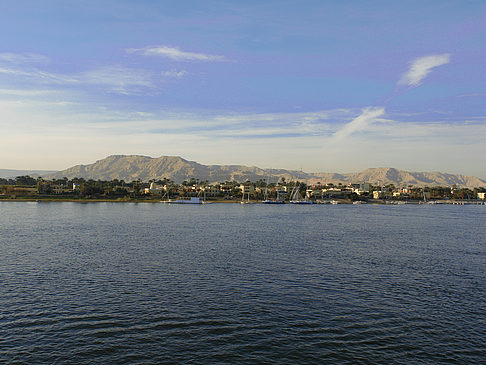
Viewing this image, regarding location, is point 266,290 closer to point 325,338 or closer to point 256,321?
point 256,321

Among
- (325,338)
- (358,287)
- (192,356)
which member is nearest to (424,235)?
(358,287)

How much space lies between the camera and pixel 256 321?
3516cm

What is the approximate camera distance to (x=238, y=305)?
39531mm

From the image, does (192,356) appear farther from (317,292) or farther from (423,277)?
(423,277)

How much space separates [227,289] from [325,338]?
16.4 m

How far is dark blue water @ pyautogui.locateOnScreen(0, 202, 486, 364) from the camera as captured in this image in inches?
1154

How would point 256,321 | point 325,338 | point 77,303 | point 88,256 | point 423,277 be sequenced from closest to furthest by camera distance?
1. point 325,338
2. point 256,321
3. point 77,303
4. point 423,277
5. point 88,256

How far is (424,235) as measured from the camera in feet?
349

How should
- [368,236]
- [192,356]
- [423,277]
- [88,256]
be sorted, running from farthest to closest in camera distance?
[368,236], [88,256], [423,277], [192,356]

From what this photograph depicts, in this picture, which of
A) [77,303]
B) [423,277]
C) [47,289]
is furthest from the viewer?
[423,277]

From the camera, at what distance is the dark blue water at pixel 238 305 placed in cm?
2931

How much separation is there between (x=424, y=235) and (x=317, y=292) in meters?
76.4

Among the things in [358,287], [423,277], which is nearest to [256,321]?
[358,287]

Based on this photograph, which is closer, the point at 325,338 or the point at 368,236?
the point at 325,338
